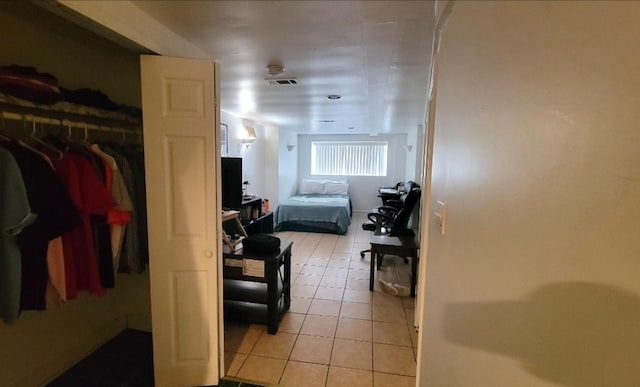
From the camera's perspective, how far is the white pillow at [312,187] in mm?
7426

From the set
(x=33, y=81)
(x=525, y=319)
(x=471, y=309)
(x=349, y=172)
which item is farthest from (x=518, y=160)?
(x=349, y=172)

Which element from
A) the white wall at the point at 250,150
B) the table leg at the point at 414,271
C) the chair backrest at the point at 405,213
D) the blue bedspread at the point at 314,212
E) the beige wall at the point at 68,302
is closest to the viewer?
the beige wall at the point at 68,302

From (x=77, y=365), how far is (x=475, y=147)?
2.75m

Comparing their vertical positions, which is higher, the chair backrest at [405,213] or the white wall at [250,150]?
the white wall at [250,150]

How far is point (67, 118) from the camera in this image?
1723mm

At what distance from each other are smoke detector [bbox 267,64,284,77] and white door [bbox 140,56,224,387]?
599 millimetres

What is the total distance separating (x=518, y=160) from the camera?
0.56 m

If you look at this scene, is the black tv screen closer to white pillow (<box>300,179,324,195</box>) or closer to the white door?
the white door

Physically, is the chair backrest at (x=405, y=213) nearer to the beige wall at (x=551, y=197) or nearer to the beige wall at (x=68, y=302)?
the beige wall at (x=68, y=302)

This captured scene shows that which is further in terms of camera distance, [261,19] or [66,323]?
[66,323]

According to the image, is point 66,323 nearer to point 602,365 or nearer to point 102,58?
point 102,58

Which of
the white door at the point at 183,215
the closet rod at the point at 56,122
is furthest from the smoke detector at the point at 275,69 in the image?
the closet rod at the point at 56,122

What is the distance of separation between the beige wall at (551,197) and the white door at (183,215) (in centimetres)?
136

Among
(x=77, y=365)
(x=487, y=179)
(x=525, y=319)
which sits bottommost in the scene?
(x=77, y=365)
